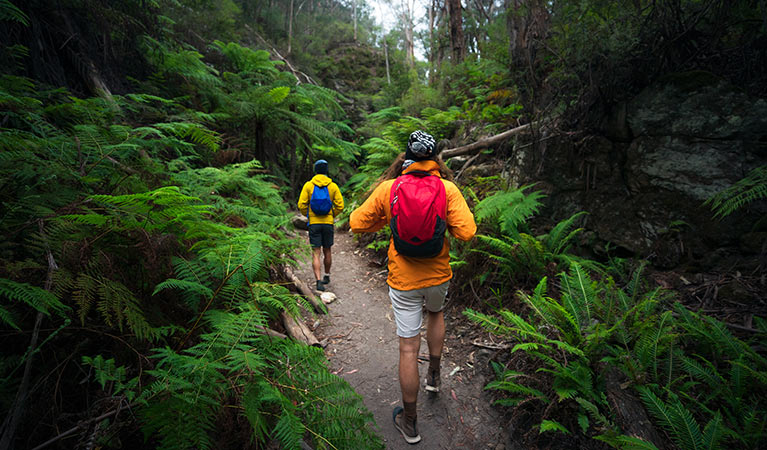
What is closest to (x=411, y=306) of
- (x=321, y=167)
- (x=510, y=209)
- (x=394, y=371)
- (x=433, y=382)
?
(x=433, y=382)

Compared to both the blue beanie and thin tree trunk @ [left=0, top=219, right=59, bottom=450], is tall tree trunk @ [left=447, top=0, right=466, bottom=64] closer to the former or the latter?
the blue beanie

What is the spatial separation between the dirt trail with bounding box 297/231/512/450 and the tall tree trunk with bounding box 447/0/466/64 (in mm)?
9600

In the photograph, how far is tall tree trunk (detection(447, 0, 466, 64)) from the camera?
407 inches

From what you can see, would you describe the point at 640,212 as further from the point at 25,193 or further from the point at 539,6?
the point at 25,193

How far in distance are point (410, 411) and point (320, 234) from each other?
3.24 metres

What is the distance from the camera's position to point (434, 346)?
268 centimetres

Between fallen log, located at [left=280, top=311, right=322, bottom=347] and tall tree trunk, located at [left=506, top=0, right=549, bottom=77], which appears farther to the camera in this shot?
tall tree trunk, located at [left=506, top=0, right=549, bottom=77]

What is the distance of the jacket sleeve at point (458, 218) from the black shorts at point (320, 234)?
2.98 metres

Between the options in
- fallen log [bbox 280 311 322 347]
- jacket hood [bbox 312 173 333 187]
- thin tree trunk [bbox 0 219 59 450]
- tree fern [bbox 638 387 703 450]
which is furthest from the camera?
jacket hood [bbox 312 173 333 187]

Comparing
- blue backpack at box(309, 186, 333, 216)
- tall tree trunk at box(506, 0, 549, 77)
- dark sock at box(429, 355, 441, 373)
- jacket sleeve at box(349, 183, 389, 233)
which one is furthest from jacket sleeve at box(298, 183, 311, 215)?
tall tree trunk at box(506, 0, 549, 77)

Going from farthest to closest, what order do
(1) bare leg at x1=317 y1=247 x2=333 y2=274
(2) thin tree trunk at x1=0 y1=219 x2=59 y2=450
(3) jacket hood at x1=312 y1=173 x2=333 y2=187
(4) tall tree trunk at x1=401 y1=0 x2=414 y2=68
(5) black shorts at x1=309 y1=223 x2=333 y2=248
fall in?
(4) tall tree trunk at x1=401 y1=0 x2=414 y2=68, (1) bare leg at x1=317 y1=247 x2=333 y2=274, (5) black shorts at x1=309 y1=223 x2=333 y2=248, (3) jacket hood at x1=312 y1=173 x2=333 y2=187, (2) thin tree trunk at x1=0 y1=219 x2=59 y2=450

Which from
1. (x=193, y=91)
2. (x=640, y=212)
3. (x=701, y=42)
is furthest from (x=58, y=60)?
(x=701, y=42)

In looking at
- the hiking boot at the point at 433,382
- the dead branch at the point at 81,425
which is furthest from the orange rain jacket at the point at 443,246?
the dead branch at the point at 81,425

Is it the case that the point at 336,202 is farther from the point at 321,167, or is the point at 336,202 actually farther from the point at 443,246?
the point at 443,246
